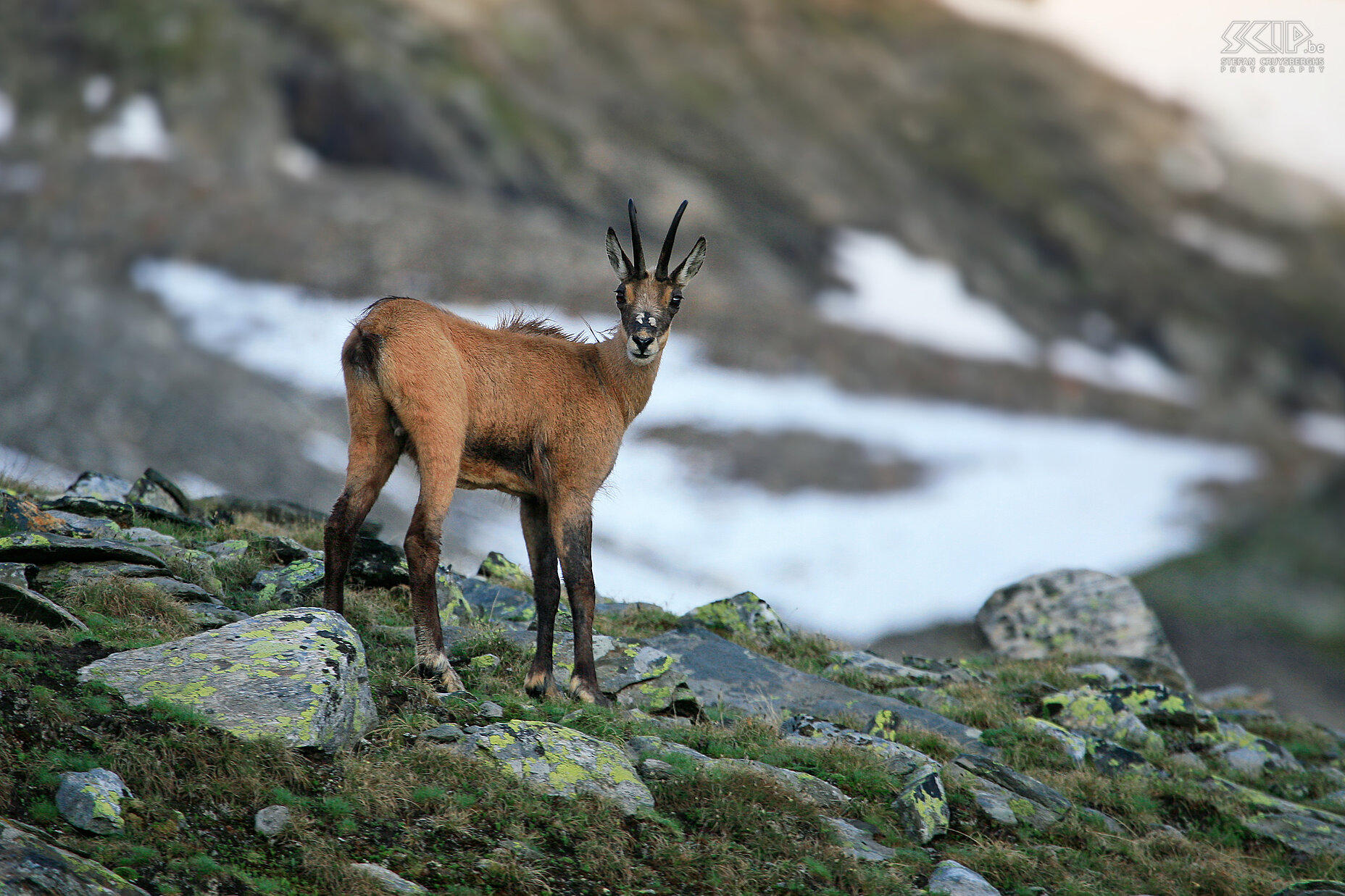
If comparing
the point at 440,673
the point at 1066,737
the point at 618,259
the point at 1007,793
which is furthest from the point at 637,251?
the point at 1066,737

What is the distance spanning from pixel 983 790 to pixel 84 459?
6557 centimetres

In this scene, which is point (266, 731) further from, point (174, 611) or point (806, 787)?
point (806, 787)

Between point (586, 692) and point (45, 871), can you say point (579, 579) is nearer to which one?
point (586, 692)

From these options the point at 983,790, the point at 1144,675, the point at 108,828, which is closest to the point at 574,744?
the point at 108,828

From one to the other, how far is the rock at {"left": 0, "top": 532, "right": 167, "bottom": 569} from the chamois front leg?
4.10m

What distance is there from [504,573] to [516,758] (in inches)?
299

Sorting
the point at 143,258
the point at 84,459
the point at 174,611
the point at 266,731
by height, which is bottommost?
the point at 266,731

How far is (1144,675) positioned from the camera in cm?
1892

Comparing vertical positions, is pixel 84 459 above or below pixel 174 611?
above

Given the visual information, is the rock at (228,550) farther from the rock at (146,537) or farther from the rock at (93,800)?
the rock at (93,800)

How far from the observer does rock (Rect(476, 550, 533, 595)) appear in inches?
630

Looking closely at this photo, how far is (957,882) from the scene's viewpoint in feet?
28.9

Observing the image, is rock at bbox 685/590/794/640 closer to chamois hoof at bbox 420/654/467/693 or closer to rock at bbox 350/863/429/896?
chamois hoof at bbox 420/654/467/693

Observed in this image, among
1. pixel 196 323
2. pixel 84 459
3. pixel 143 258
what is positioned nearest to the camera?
pixel 84 459
